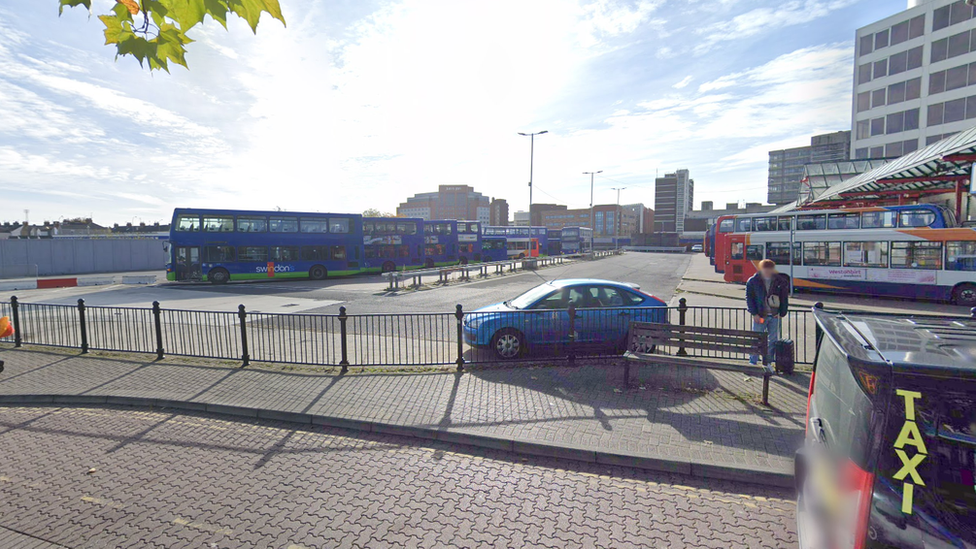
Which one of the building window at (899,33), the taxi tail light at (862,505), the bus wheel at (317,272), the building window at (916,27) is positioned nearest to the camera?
the taxi tail light at (862,505)

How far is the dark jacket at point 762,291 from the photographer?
7125 millimetres

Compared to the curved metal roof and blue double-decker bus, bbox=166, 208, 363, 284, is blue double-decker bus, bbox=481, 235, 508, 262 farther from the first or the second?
the curved metal roof

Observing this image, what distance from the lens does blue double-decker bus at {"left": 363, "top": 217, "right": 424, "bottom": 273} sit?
29.0m

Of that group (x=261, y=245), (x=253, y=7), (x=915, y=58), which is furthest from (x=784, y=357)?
(x=915, y=58)

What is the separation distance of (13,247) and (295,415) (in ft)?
136

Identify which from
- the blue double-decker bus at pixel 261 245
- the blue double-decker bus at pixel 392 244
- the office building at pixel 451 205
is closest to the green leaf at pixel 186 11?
the blue double-decker bus at pixel 261 245

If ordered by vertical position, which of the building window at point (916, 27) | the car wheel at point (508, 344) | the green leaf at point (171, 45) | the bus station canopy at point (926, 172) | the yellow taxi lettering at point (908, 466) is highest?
the building window at point (916, 27)

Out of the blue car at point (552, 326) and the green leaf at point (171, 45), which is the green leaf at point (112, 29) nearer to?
the green leaf at point (171, 45)

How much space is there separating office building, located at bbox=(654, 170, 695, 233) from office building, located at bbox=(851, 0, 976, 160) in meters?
89.3

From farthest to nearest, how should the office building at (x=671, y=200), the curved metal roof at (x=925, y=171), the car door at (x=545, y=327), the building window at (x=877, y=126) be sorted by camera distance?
the office building at (x=671, y=200)
the building window at (x=877, y=126)
the curved metal roof at (x=925, y=171)
the car door at (x=545, y=327)

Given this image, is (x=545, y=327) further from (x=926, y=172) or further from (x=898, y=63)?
(x=898, y=63)

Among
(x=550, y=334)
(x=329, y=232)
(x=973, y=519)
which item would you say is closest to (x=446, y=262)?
(x=329, y=232)

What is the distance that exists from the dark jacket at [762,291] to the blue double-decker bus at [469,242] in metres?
29.7

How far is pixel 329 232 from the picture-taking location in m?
26.6
